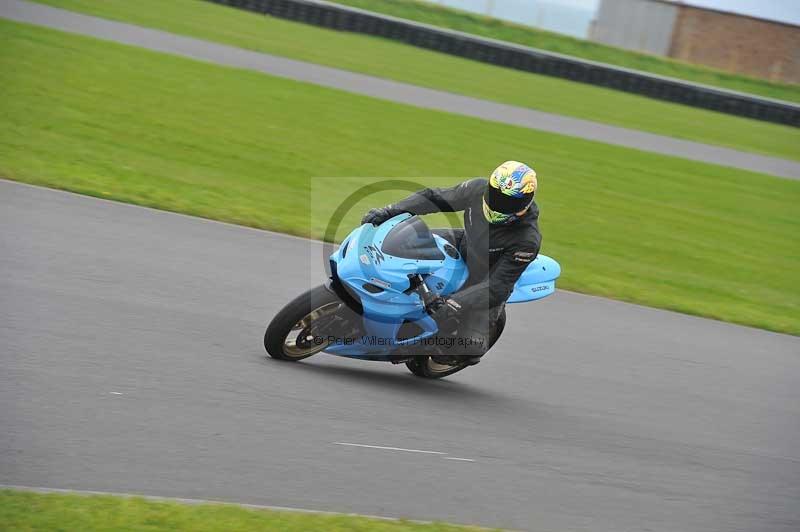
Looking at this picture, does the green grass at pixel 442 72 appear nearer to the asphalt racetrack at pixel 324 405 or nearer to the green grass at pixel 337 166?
the green grass at pixel 337 166

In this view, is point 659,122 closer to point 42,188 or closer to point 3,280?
point 42,188

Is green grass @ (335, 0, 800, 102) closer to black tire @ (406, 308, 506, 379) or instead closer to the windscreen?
black tire @ (406, 308, 506, 379)

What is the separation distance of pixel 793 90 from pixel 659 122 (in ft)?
48.3

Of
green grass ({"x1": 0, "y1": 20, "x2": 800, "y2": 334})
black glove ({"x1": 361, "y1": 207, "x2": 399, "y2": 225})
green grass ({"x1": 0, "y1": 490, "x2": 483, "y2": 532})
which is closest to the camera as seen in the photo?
green grass ({"x1": 0, "y1": 490, "x2": 483, "y2": 532})

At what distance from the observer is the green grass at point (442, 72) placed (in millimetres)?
22547

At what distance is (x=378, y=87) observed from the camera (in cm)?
2053

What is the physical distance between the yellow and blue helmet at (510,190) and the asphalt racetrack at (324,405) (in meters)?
1.49

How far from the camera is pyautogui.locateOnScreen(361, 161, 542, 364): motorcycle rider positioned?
612 centimetres

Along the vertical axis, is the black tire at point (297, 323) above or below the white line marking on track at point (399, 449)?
above

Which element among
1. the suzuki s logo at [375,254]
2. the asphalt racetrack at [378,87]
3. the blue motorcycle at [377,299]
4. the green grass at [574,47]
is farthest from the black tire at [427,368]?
the green grass at [574,47]

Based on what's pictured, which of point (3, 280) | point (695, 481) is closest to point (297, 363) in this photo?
point (3, 280)

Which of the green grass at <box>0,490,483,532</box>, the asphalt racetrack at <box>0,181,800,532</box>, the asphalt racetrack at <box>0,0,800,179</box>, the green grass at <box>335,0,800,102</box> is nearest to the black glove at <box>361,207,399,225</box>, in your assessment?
the asphalt racetrack at <box>0,181,800,532</box>

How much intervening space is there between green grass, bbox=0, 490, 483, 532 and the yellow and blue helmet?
2447 millimetres

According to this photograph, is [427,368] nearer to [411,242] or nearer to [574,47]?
[411,242]
